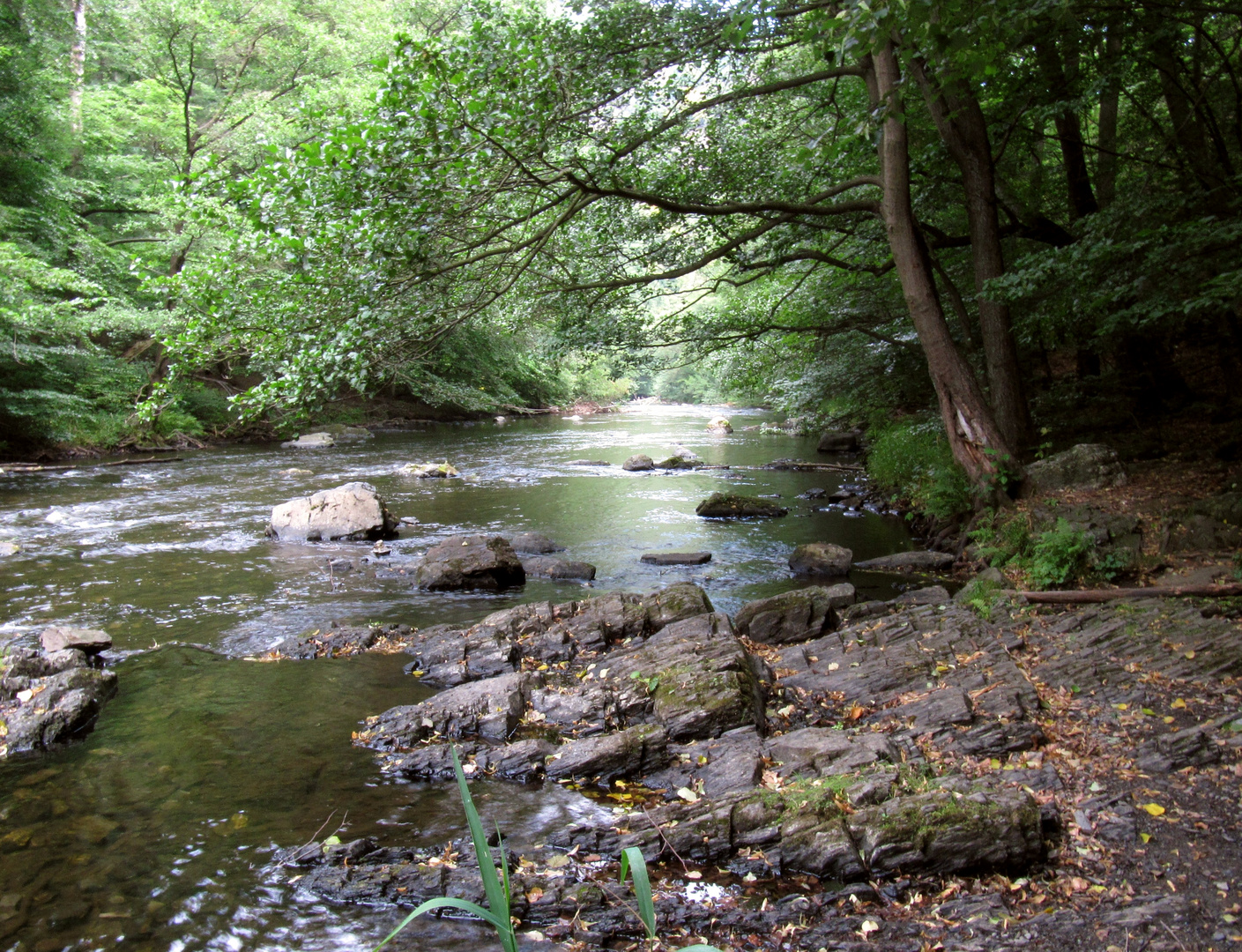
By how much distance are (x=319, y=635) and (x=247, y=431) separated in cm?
2028

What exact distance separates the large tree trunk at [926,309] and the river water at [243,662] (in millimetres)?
2216

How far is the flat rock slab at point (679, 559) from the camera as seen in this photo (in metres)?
11.3

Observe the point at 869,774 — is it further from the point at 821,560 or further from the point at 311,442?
the point at 311,442

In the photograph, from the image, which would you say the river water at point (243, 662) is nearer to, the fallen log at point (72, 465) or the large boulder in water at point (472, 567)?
the large boulder in water at point (472, 567)

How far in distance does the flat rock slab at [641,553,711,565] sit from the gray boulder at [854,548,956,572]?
7.12ft

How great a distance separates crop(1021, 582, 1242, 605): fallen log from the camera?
20.6 ft

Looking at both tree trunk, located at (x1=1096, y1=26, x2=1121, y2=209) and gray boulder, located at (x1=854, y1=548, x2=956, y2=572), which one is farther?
tree trunk, located at (x1=1096, y1=26, x2=1121, y2=209)

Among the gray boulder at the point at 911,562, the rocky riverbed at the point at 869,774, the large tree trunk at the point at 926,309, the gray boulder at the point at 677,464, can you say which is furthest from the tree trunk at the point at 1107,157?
the gray boulder at the point at 677,464

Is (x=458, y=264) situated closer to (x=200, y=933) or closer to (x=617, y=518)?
(x=200, y=933)

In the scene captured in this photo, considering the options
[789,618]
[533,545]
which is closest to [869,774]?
[789,618]

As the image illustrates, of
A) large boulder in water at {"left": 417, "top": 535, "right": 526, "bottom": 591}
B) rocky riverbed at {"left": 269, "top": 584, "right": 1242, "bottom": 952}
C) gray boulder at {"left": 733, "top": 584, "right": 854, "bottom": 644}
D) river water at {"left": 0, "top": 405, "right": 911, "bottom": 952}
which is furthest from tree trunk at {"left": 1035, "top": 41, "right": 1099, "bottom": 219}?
large boulder in water at {"left": 417, "top": 535, "right": 526, "bottom": 591}

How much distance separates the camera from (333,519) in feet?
42.7

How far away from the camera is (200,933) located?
371cm

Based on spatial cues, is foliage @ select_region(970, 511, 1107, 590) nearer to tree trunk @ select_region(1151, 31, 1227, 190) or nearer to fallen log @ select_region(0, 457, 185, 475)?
tree trunk @ select_region(1151, 31, 1227, 190)
